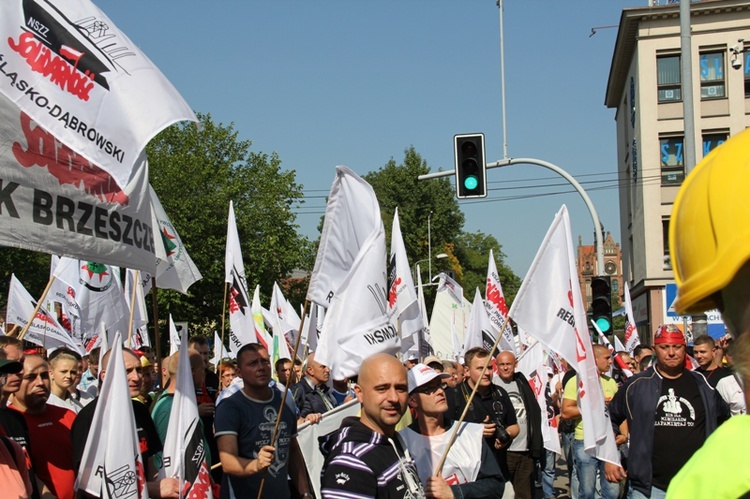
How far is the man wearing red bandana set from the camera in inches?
279

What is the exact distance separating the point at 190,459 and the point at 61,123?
7.98ft

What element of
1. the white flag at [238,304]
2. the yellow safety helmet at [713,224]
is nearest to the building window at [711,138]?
the white flag at [238,304]

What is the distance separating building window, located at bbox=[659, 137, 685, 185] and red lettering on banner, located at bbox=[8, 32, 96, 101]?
118 feet

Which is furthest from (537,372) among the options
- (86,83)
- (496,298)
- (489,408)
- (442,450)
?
(86,83)

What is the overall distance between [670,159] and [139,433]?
116ft

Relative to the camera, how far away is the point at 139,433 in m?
5.93

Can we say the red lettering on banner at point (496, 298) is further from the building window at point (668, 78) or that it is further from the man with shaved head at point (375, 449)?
the building window at point (668, 78)

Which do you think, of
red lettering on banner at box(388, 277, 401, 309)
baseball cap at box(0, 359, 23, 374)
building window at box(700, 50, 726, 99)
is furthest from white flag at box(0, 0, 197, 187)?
building window at box(700, 50, 726, 99)

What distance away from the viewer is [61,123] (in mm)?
4590

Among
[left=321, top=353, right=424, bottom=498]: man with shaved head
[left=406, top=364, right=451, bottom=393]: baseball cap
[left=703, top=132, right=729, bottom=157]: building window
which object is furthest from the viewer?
[left=703, top=132, right=729, bottom=157]: building window

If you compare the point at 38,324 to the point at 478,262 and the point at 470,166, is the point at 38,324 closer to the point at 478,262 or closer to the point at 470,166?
the point at 470,166

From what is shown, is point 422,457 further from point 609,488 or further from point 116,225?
point 609,488

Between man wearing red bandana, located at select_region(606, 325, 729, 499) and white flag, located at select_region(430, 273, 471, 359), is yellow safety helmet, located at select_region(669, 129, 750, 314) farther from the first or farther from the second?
white flag, located at select_region(430, 273, 471, 359)

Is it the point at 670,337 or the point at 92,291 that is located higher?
the point at 92,291
